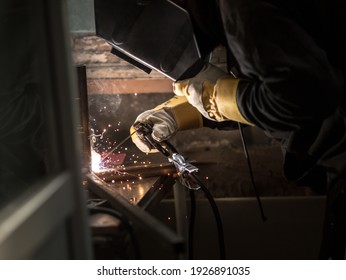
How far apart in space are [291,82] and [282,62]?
0.05 meters

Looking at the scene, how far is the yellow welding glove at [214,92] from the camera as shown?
→ 1.29 metres

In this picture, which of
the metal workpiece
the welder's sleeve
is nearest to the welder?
the welder's sleeve

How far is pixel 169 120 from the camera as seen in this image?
1.63m

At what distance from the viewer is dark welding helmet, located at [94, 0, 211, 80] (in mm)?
1423

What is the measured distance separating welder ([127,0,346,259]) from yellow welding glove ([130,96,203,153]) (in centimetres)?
21

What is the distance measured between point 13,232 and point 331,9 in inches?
32.8

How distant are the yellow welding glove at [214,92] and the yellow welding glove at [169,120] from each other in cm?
13

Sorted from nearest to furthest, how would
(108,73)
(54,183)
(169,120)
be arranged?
(54,183)
(169,120)
(108,73)

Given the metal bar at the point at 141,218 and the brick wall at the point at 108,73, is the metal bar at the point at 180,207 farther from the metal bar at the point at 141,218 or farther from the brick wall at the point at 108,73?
the brick wall at the point at 108,73

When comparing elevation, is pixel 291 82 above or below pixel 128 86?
above

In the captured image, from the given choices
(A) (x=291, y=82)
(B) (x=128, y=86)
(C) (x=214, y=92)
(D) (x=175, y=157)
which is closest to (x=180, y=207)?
(D) (x=175, y=157)

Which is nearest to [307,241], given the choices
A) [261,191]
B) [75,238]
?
[261,191]

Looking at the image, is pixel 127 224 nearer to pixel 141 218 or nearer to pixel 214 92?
pixel 141 218

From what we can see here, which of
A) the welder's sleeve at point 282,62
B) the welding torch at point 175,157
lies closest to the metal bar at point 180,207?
the welding torch at point 175,157
